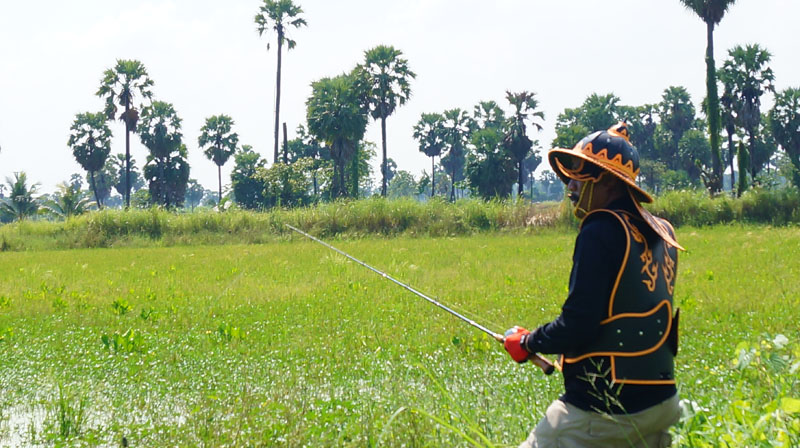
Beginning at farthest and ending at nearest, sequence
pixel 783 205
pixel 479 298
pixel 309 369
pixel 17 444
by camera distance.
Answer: pixel 783 205 < pixel 479 298 < pixel 309 369 < pixel 17 444

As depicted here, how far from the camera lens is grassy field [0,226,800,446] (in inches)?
170

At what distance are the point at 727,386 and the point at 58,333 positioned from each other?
760 cm

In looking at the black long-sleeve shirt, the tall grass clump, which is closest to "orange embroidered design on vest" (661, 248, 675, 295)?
the black long-sleeve shirt

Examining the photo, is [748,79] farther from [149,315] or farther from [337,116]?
[149,315]

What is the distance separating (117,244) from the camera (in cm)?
2809

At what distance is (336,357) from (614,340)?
4.67m

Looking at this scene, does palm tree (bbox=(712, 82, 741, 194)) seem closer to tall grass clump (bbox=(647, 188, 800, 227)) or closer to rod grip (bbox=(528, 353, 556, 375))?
tall grass clump (bbox=(647, 188, 800, 227))

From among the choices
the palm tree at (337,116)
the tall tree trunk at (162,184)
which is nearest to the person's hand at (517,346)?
the palm tree at (337,116)

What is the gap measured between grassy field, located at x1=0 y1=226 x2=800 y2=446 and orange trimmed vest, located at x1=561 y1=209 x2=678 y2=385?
0.95 feet

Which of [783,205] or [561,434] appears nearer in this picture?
[561,434]

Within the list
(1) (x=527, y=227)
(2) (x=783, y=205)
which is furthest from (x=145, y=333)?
(2) (x=783, y=205)

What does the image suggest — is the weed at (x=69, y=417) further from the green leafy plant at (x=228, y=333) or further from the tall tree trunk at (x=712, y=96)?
the tall tree trunk at (x=712, y=96)

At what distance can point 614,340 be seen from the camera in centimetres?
273

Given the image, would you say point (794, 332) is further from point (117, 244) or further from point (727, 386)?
point (117, 244)
